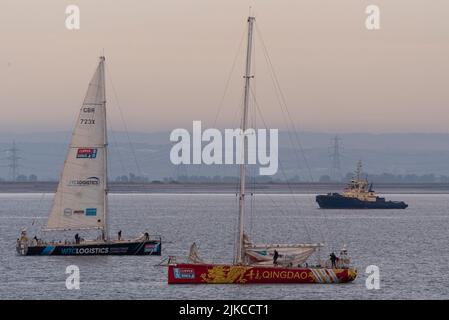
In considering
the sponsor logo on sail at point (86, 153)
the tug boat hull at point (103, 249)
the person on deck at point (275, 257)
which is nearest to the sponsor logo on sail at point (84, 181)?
the sponsor logo on sail at point (86, 153)

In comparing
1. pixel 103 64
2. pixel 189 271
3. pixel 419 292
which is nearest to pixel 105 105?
pixel 103 64

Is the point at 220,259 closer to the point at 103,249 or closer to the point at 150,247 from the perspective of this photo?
the point at 150,247

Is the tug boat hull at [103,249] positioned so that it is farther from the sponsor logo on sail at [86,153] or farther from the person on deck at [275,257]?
the person on deck at [275,257]

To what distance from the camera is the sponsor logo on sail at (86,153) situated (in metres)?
85.3

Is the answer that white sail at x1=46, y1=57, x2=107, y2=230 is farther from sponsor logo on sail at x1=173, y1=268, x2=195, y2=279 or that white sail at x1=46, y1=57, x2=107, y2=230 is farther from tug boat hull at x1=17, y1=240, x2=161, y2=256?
sponsor logo on sail at x1=173, y1=268, x2=195, y2=279

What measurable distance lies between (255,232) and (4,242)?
32.2 m

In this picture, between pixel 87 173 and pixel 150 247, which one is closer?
pixel 150 247

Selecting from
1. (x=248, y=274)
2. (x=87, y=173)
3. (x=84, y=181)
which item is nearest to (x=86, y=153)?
(x=87, y=173)

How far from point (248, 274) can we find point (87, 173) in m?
24.5

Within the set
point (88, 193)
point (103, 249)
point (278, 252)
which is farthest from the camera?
point (88, 193)

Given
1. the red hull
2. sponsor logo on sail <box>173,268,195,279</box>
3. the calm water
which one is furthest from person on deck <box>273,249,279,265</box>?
sponsor logo on sail <box>173,268,195,279</box>

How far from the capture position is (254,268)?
6475 centimetres

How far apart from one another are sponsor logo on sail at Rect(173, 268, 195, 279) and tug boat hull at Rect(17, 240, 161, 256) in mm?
18893
